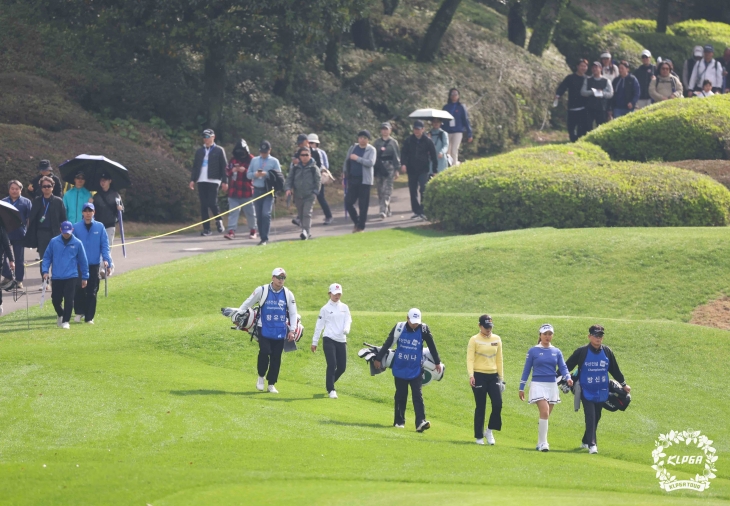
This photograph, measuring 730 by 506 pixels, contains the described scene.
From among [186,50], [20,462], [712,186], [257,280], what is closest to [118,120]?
[186,50]

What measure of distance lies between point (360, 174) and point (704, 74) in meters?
13.8

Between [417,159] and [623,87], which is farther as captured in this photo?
[623,87]

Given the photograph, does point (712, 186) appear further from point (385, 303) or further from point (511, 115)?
point (511, 115)

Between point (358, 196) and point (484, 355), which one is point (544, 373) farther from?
point (358, 196)

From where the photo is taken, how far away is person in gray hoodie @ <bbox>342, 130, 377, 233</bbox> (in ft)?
80.7

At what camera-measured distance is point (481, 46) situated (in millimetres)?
39188

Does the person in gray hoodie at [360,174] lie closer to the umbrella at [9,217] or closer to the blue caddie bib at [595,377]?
the umbrella at [9,217]

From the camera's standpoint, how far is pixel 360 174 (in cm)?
2467

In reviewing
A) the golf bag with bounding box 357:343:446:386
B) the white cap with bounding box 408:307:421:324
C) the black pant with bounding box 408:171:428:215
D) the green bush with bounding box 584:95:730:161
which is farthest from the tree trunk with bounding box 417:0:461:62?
the white cap with bounding box 408:307:421:324

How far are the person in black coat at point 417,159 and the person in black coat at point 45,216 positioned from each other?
30.4 feet

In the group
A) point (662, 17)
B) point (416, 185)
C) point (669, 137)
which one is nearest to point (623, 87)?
point (669, 137)

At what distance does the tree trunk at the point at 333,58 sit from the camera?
34.7 m

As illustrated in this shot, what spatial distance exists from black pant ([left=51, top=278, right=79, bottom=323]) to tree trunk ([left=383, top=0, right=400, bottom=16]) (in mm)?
22976

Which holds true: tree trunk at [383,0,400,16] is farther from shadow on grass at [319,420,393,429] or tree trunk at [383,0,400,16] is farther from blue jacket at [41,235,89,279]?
shadow on grass at [319,420,393,429]
